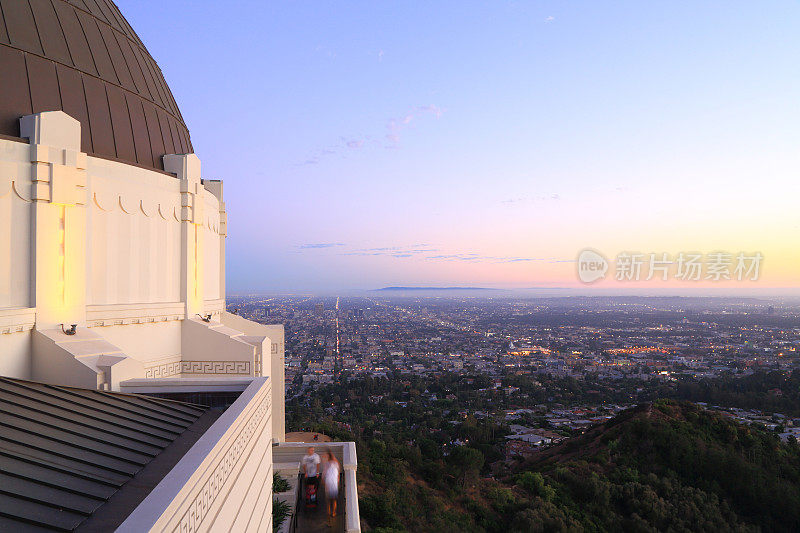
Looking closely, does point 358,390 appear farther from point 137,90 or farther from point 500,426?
point 137,90

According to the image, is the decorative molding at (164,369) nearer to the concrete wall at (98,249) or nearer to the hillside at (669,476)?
the concrete wall at (98,249)

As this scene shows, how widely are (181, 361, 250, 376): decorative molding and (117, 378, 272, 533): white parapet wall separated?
9.57ft

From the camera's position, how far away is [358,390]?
50.0m

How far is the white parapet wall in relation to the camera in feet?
8.39

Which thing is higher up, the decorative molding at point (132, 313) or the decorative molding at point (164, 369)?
the decorative molding at point (132, 313)

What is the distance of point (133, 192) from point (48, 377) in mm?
3254

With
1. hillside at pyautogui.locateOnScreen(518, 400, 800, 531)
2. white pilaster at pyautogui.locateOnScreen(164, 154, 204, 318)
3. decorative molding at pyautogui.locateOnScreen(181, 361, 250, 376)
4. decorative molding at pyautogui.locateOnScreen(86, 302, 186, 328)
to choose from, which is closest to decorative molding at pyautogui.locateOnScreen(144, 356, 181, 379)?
decorative molding at pyautogui.locateOnScreen(181, 361, 250, 376)

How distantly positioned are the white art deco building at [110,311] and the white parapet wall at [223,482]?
0.7 inches

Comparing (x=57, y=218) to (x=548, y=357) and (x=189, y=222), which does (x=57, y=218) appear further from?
(x=548, y=357)

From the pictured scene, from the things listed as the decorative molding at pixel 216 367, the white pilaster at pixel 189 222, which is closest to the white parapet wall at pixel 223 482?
the decorative molding at pixel 216 367

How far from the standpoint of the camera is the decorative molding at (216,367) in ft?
29.8

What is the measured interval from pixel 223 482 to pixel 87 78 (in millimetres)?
7575

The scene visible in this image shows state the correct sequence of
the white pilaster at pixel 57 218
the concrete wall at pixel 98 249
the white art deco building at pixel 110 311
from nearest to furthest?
1. the white art deco building at pixel 110 311
2. the concrete wall at pixel 98 249
3. the white pilaster at pixel 57 218

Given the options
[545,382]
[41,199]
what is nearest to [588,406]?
[545,382]
